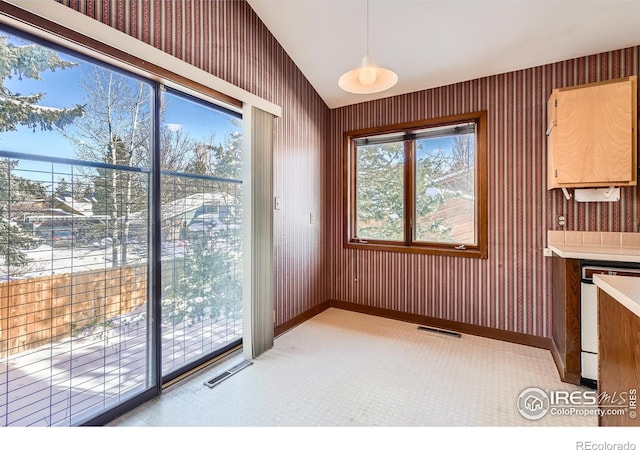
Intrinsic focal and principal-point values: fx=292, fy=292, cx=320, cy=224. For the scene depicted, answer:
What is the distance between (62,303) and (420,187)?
322cm

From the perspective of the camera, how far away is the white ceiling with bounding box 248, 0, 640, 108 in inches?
86.6

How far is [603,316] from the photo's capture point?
1193 mm

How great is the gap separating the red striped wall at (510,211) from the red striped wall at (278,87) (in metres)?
0.96

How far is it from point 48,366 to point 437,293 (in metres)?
3.20

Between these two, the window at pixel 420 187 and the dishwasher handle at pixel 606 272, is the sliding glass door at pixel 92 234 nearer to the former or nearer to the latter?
the window at pixel 420 187

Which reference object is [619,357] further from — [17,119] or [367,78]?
[17,119]

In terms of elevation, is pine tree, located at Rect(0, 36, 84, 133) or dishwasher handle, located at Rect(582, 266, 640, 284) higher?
pine tree, located at Rect(0, 36, 84, 133)

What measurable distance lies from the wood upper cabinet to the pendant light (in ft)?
5.08

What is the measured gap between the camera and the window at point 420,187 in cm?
305

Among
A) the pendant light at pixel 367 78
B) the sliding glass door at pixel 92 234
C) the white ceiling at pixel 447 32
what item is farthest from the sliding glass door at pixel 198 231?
the pendant light at pixel 367 78

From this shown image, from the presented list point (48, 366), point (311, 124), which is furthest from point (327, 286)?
point (48, 366)
